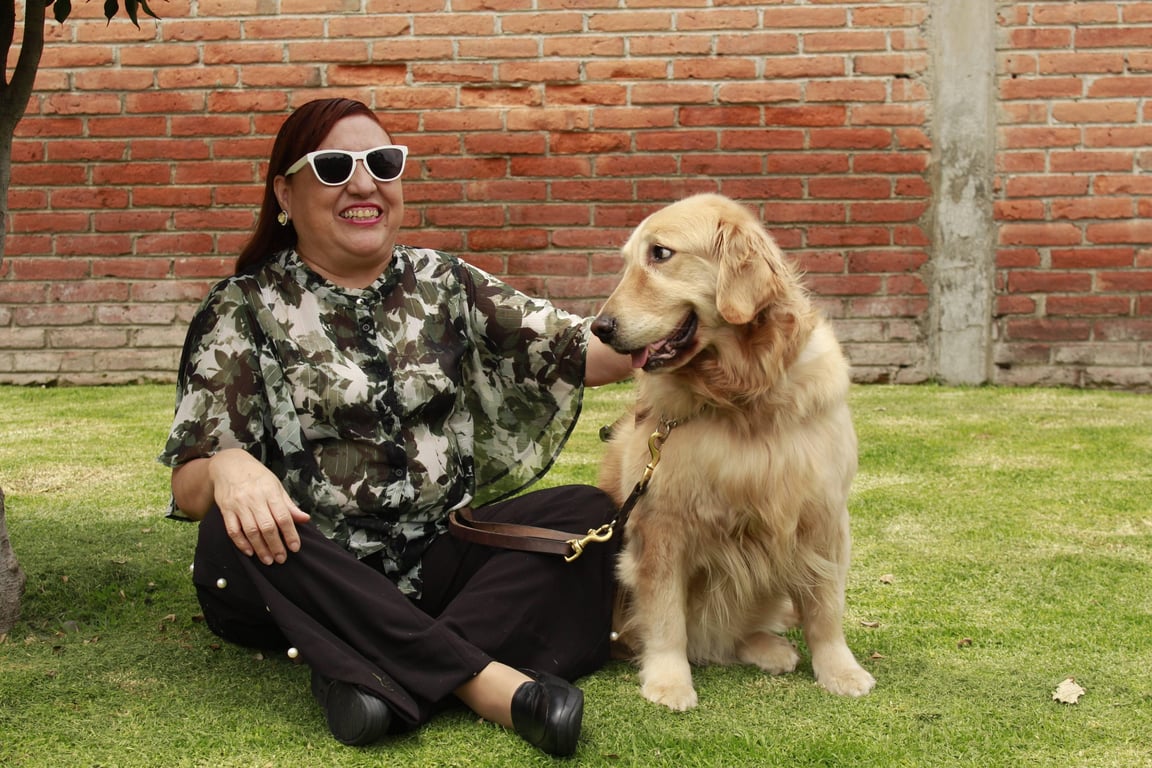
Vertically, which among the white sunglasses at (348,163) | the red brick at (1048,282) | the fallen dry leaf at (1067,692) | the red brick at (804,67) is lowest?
the fallen dry leaf at (1067,692)

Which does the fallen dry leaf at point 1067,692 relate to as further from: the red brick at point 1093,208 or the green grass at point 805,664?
the red brick at point 1093,208

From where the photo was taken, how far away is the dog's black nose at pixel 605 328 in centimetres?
260

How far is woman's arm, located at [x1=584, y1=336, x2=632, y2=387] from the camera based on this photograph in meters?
2.96

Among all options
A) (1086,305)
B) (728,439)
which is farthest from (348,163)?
(1086,305)

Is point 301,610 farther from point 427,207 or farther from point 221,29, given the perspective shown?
point 221,29

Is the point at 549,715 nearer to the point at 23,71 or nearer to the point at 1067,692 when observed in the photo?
the point at 1067,692

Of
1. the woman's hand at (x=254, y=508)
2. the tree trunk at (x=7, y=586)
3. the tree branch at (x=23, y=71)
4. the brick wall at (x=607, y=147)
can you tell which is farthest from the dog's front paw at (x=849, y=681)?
the brick wall at (x=607, y=147)

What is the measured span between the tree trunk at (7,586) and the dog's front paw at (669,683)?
1772 millimetres

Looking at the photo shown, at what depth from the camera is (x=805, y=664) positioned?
2.98 meters

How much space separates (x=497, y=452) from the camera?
3133mm

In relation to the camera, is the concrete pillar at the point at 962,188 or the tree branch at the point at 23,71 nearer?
the tree branch at the point at 23,71

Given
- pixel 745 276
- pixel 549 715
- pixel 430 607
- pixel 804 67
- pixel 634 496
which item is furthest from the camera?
pixel 804 67

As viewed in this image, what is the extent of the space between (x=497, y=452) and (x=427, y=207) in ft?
13.2

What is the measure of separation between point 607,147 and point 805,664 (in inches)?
174
